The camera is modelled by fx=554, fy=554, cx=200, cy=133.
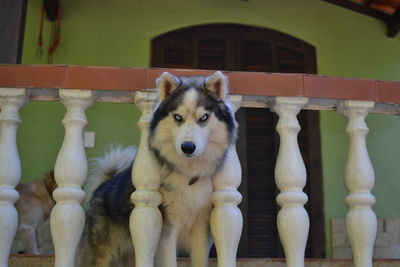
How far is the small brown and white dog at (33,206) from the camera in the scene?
531 cm

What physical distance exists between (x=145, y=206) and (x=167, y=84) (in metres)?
0.67

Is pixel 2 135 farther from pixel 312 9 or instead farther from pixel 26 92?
pixel 312 9

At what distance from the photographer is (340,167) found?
5973mm

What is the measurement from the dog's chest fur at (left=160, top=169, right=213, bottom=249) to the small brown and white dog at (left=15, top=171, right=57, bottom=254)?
255cm

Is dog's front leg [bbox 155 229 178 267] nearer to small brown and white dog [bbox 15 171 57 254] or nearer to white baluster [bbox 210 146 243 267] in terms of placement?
white baluster [bbox 210 146 243 267]

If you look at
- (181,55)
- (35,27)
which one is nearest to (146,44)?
(181,55)

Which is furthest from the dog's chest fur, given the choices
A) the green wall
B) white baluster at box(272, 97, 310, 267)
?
the green wall

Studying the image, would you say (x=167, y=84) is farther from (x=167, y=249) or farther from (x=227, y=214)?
(x=167, y=249)

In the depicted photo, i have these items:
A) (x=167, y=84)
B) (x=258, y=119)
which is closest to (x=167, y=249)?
(x=167, y=84)

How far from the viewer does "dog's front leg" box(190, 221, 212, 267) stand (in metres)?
3.19

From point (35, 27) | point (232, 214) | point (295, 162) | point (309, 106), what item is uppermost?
point (35, 27)

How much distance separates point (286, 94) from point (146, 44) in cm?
323

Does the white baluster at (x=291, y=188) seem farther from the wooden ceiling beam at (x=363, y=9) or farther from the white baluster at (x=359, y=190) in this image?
the wooden ceiling beam at (x=363, y=9)

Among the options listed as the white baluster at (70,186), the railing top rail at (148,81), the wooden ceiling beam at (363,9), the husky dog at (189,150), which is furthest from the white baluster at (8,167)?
the wooden ceiling beam at (363,9)
